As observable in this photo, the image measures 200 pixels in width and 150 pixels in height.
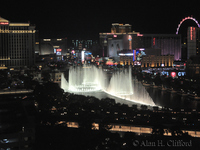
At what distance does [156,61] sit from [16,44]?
30.0 metres

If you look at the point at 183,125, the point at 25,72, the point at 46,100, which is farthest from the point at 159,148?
the point at 25,72

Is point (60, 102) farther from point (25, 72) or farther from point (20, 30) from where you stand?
point (20, 30)

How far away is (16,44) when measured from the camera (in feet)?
160

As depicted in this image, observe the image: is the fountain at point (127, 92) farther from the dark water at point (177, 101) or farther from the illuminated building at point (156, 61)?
the illuminated building at point (156, 61)

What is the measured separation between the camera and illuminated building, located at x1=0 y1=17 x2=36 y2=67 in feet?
155

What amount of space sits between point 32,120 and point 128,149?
17.4 ft

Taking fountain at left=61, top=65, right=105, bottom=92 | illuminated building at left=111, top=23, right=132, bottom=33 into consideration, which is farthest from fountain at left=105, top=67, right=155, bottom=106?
illuminated building at left=111, top=23, right=132, bottom=33

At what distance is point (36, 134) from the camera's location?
13.0m

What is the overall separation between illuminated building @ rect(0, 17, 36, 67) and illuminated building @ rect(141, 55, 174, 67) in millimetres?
24449

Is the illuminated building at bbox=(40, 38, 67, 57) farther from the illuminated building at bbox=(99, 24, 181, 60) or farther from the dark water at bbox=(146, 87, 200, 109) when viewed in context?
the dark water at bbox=(146, 87, 200, 109)

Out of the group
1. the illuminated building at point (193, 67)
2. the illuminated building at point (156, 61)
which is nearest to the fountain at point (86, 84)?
the illuminated building at point (193, 67)

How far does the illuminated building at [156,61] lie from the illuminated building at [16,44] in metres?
24.4

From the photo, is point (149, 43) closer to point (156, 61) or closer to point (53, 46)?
point (156, 61)

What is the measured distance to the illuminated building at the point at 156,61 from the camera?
6066 cm
